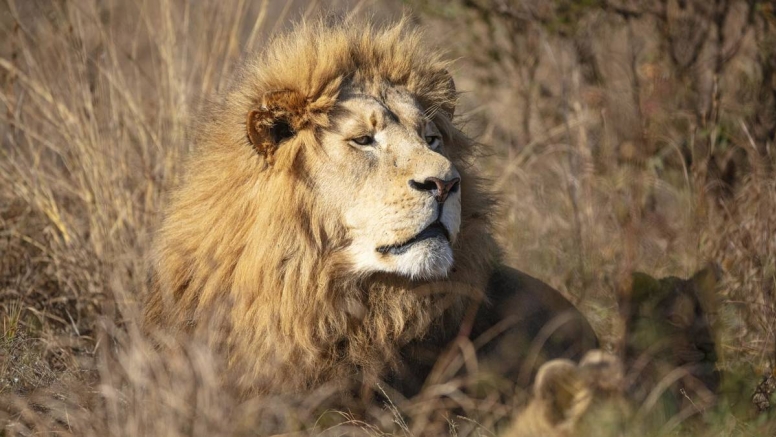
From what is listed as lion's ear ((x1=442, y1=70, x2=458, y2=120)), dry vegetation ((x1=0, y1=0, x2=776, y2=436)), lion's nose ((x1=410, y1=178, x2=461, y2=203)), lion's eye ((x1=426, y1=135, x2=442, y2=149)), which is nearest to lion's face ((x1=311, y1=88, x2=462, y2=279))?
lion's nose ((x1=410, y1=178, x2=461, y2=203))

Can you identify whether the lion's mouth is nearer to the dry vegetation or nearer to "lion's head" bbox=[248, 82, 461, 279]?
"lion's head" bbox=[248, 82, 461, 279]

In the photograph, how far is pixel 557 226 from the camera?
5.88m

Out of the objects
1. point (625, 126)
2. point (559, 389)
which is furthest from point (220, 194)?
point (625, 126)

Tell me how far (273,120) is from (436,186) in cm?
69

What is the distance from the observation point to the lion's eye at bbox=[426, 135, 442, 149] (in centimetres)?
386

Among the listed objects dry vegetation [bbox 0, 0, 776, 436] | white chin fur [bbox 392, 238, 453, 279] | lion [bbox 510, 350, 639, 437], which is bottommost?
dry vegetation [bbox 0, 0, 776, 436]

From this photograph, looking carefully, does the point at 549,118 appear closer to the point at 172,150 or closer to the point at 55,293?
the point at 172,150

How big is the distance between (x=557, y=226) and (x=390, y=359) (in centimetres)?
251

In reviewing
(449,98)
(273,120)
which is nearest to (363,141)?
(273,120)

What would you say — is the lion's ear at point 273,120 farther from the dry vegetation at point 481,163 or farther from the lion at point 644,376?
the lion at point 644,376

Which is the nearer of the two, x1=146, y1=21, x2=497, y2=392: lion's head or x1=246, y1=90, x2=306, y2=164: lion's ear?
x1=146, y1=21, x2=497, y2=392: lion's head

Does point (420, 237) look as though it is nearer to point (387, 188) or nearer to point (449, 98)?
point (387, 188)

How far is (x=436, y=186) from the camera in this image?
3408 mm

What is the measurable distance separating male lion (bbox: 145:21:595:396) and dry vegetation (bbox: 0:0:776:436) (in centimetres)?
24
